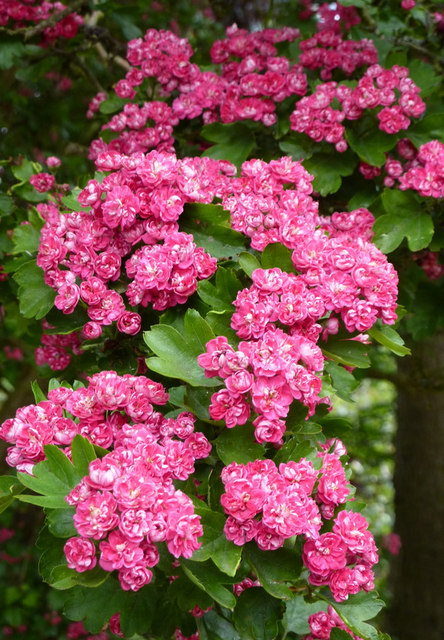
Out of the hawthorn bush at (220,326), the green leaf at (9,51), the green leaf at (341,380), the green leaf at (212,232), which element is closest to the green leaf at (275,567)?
the hawthorn bush at (220,326)

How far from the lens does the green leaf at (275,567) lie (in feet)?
4.47

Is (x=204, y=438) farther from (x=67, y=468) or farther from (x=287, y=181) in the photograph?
(x=287, y=181)

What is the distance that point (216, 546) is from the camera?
4.38 feet

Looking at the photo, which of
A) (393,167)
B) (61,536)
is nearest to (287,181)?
(393,167)

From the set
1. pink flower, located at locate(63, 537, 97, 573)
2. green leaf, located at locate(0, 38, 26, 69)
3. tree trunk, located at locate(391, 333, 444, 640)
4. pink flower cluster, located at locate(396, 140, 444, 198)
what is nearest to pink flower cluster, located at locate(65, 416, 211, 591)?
pink flower, located at locate(63, 537, 97, 573)

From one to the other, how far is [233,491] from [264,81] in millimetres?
1648

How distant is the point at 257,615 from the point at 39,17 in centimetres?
261

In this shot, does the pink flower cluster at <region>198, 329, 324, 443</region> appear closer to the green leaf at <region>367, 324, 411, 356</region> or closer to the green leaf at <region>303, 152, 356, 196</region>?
the green leaf at <region>367, 324, 411, 356</region>

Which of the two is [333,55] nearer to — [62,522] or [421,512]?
[62,522]

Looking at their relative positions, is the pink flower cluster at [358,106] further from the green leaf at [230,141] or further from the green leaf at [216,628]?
the green leaf at [216,628]

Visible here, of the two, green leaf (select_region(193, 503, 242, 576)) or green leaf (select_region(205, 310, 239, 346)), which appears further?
green leaf (select_region(205, 310, 239, 346))

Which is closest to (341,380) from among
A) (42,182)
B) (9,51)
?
(42,182)

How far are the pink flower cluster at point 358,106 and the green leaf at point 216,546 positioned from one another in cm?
138

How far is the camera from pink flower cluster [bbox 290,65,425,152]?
2.23 m
